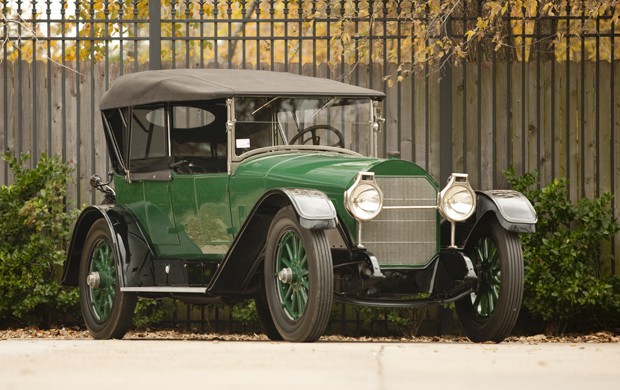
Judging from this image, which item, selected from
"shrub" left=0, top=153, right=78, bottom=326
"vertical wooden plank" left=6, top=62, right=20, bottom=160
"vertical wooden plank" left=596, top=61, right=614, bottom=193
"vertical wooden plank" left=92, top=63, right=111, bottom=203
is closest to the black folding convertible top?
"vertical wooden plank" left=92, top=63, right=111, bottom=203

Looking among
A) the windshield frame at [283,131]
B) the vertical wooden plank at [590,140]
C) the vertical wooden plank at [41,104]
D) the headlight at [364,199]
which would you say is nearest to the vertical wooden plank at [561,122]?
the vertical wooden plank at [590,140]

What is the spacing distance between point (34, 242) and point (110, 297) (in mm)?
1511

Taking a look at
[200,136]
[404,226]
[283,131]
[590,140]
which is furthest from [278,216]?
[590,140]

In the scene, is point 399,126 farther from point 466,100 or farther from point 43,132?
point 43,132

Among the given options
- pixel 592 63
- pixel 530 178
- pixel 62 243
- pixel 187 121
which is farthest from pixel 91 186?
pixel 592 63

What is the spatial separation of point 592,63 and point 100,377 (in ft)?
22.8

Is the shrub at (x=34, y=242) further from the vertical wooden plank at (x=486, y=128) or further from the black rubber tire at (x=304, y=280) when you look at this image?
the vertical wooden plank at (x=486, y=128)

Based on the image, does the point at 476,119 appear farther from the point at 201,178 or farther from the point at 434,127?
the point at 201,178

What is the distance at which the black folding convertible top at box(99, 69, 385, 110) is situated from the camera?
30.6ft

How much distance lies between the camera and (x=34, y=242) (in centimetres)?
1139

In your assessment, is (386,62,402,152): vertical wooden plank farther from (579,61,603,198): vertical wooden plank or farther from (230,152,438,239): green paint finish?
(230,152,438,239): green paint finish

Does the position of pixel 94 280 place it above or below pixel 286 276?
below

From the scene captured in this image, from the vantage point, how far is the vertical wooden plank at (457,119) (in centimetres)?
1165

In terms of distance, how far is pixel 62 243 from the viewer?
11.7 m
